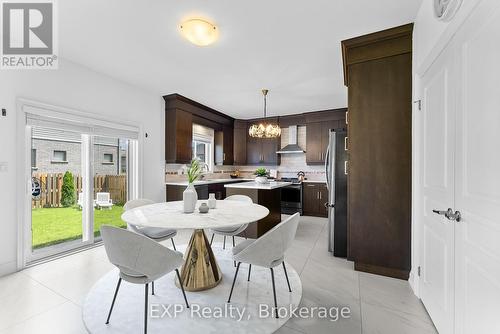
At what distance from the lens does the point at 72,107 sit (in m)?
2.95

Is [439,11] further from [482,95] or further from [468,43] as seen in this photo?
[482,95]

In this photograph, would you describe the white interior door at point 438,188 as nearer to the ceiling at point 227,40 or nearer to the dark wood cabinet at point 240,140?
the ceiling at point 227,40

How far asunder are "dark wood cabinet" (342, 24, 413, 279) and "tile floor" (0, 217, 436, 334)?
0.33m

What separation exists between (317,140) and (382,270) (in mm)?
3512

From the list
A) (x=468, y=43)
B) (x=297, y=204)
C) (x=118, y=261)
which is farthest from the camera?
(x=297, y=204)

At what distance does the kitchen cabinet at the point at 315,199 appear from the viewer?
203 inches

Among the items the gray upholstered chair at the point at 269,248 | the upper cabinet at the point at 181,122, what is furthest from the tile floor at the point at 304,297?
the upper cabinet at the point at 181,122

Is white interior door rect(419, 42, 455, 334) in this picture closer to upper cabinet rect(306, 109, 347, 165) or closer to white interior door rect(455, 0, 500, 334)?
white interior door rect(455, 0, 500, 334)

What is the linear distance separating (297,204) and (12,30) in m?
5.27

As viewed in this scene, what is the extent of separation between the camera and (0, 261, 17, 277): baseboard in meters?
2.38

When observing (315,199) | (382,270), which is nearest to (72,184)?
(382,270)

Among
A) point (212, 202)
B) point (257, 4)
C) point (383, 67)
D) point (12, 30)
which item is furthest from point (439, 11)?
point (12, 30)

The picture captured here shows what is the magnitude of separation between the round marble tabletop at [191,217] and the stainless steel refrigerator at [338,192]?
133 centimetres

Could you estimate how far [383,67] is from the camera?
239 cm
